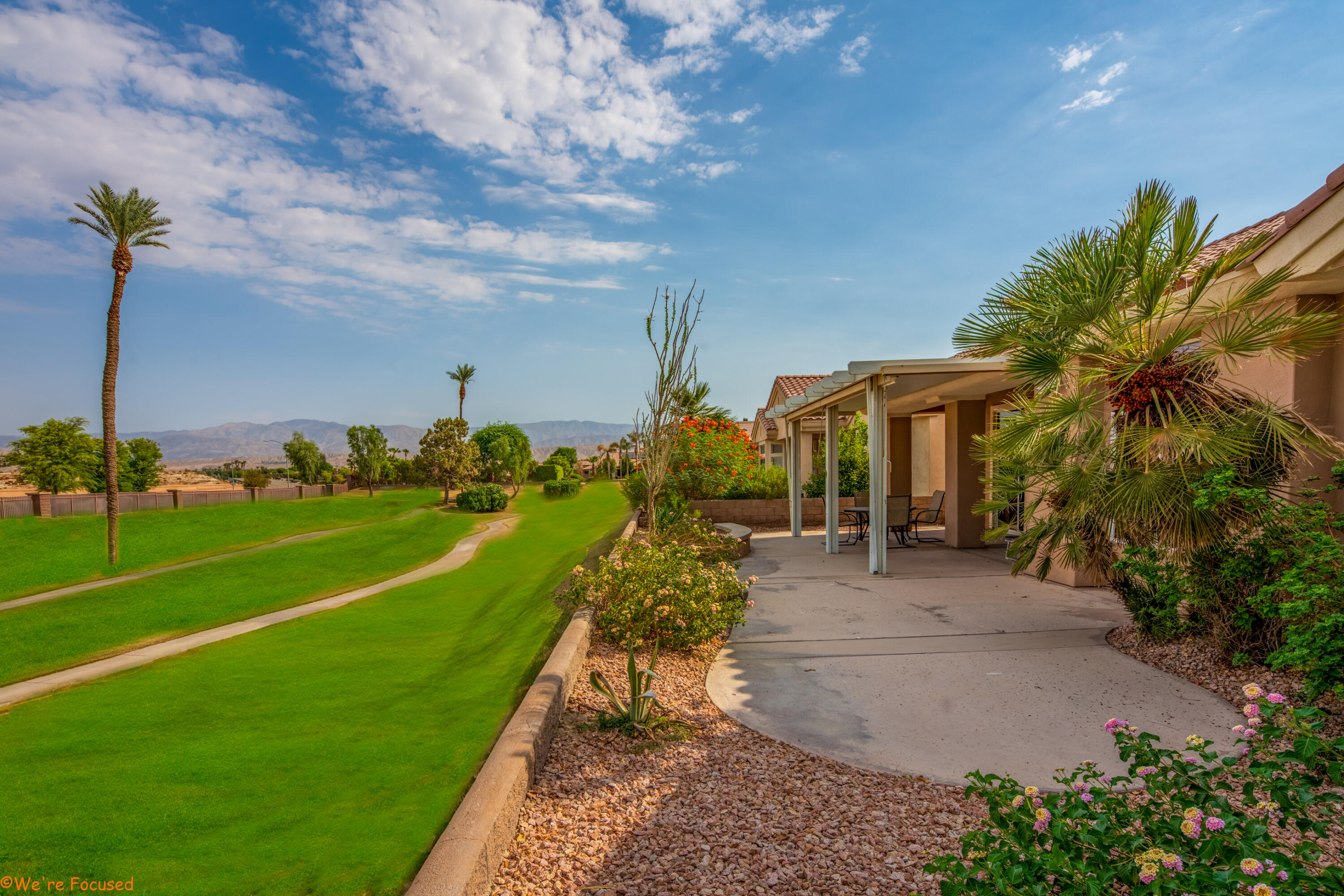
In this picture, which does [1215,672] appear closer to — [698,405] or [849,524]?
[849,524]

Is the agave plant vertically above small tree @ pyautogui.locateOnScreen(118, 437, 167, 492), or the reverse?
small tree @ pyautogui.locateOnScreen(118, 437, 167, 492)

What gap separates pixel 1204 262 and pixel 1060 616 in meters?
4.04

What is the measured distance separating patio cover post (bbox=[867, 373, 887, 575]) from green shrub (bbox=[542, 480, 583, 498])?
2128 cm

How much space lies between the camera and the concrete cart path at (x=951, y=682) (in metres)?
3.56

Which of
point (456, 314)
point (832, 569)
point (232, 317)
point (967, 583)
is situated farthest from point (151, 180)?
point (967, 583)

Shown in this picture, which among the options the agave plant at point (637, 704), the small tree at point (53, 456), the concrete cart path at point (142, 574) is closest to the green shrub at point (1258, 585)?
the agave plant at point (637, 704)

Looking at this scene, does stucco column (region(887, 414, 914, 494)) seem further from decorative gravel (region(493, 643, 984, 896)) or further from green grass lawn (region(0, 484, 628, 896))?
decorative gravel (region(493, 643, 984, 896))

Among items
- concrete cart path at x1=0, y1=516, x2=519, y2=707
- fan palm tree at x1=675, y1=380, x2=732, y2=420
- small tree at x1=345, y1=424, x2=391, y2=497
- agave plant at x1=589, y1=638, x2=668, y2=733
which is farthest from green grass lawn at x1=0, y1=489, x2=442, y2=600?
agave plant at x1=589, y1=638, x2=668, y2=733

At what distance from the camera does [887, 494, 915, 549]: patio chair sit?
1139 centimetres

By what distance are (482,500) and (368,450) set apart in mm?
15649

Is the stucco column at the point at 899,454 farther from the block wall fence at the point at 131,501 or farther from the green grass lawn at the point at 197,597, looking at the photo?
the block wall fence at the point at 131,501

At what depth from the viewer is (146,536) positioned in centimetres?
1769

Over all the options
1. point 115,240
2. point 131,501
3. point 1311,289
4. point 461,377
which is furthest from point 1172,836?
point 461,377

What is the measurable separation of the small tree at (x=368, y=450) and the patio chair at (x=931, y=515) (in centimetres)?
3166
